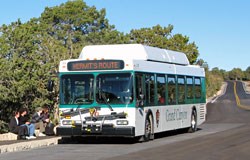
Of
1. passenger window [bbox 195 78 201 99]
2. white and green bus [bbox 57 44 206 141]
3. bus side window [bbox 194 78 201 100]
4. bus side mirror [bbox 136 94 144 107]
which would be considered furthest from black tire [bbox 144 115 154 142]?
passenger window [bbox 195 78 201 99]

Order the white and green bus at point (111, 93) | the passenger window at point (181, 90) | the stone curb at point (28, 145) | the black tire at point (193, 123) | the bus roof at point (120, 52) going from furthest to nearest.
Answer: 1. the black tire at point (193, 123)
2. the passenger window at point (181, 90)
3. the bus roof at point (120, 52)
4. the white and green bus at point (111, 93)
5. the stone curb at point (28, 145)

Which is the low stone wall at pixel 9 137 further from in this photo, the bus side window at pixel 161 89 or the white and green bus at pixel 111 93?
the bus side window at pixel 161 89

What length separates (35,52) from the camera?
3478 cm

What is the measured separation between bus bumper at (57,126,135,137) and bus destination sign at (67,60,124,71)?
6.24ft

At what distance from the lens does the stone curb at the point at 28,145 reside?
17078mm

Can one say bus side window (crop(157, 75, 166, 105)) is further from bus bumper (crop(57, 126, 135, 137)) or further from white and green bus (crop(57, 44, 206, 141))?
bus bumper (crop(57, 126, 135, 137))

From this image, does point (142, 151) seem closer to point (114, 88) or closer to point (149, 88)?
point (114, 88)

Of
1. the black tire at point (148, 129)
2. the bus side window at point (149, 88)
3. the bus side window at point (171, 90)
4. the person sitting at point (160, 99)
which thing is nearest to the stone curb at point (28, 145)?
the black tire at point (148, 129)

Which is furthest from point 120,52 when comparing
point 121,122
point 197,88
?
point 197,88

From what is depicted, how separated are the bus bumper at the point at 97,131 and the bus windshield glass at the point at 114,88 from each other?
0.84 m

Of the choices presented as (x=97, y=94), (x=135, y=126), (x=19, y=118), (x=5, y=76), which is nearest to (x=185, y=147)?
(x=135, y=126)

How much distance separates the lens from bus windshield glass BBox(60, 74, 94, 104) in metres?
19.4

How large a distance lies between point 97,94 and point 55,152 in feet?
10.4

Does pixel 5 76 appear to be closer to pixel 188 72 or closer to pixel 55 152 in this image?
pixel 188 72
